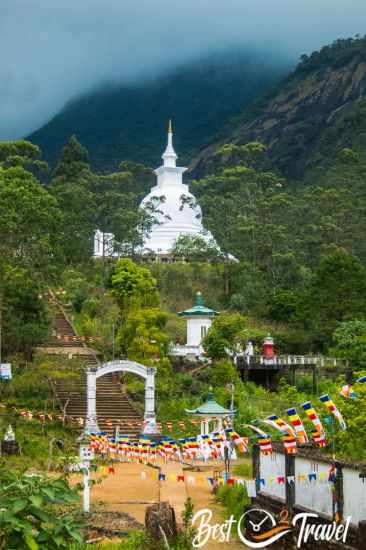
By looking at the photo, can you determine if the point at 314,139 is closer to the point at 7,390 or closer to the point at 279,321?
the point at 279,321

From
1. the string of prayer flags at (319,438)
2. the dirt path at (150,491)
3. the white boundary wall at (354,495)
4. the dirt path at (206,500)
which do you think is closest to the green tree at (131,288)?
the dirt path at (150,491)

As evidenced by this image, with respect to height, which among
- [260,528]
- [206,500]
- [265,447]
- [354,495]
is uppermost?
[265,447]

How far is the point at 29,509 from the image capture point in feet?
28.7

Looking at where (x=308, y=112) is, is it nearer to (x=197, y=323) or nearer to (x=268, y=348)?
(x=197, y=323)

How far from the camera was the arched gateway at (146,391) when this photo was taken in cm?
3147

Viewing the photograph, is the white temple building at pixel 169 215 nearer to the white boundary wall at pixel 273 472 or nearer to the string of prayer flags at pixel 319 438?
the white boundary wall at pixel 273 472

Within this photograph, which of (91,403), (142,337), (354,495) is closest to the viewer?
(354,495)

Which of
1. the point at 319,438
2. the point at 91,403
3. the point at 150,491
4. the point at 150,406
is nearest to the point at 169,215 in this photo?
the point at 150,406

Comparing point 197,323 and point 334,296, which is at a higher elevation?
point 334,296

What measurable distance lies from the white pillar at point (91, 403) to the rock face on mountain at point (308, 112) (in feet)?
188

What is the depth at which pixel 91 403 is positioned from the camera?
105 feet

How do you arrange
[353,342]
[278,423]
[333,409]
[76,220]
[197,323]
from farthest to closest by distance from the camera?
[76,220] < [197,323] < [353,342] < [278,423] < [333,409]

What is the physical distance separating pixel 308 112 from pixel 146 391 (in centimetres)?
7702

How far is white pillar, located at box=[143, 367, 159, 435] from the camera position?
31.6m
